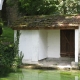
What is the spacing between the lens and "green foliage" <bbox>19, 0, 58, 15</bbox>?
91.7 feet

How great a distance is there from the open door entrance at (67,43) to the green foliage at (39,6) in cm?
733

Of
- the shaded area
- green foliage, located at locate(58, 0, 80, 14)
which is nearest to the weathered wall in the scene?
the shaded area

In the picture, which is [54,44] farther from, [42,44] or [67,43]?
[42,44]

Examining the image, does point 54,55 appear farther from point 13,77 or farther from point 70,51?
point 13,77

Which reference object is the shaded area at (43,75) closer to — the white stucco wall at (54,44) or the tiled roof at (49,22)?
the tiled roof at (49,22)

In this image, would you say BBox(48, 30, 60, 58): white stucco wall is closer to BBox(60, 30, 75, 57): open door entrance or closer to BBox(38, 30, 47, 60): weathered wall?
BBox(60, 30, 75, 57): open door entrance

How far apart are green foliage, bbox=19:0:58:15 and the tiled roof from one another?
6.73 metres

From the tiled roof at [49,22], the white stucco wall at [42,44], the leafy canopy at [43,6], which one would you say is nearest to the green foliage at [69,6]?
the leafy canopy at [43,6]

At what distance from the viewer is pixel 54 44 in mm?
21734

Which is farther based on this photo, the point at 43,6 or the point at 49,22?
the point at 43,6

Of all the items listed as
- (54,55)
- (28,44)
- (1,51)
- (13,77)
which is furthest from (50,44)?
(13,77)

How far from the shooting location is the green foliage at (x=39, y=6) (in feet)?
91.7

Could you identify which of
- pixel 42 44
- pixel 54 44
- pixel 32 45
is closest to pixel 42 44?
pixel 42 44

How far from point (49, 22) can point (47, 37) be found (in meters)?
2.39
